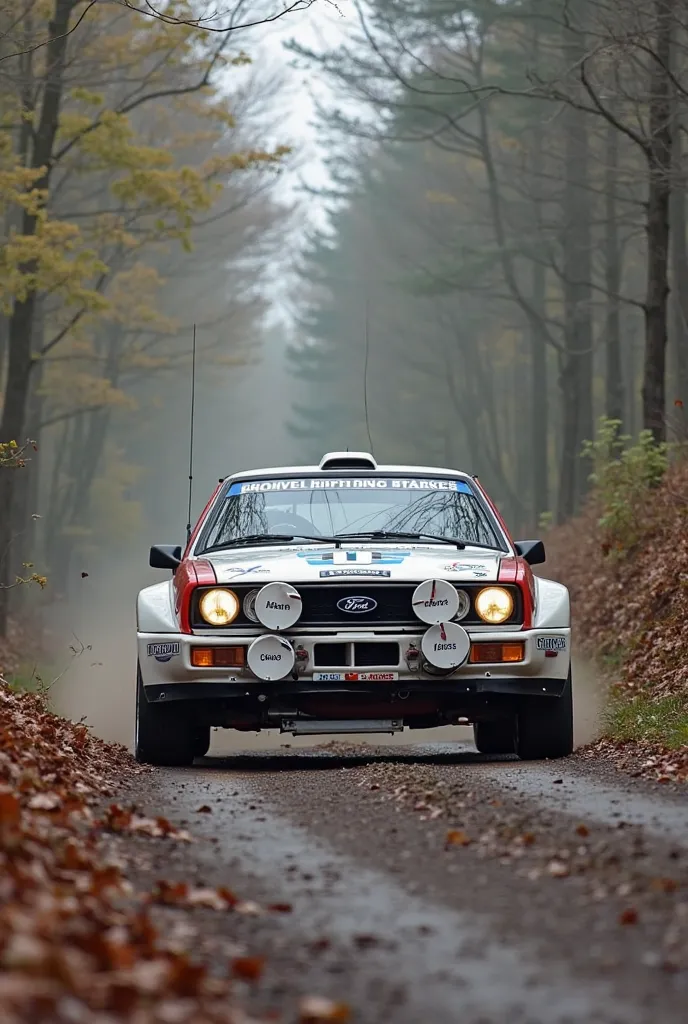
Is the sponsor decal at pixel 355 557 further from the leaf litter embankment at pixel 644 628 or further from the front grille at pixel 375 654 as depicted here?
the leaf litter embankment at pixel 644 628

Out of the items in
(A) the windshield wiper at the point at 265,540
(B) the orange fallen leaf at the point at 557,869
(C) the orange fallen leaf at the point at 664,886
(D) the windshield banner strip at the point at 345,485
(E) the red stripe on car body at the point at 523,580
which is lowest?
(B) the orange fallen leaf at the point at 557,869

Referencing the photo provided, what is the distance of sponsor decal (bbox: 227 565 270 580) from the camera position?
362 inches

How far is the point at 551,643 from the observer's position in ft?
30.2

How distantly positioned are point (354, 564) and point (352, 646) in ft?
1.72

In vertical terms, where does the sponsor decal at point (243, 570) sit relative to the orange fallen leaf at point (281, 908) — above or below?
above

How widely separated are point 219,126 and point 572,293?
29.1 feet

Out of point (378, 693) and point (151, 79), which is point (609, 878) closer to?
point (378, 693)

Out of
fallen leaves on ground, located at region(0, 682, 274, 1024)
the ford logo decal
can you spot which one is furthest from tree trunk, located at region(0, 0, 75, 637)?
fallen leaves on ground, located at region(0, 682, 274, 1024)

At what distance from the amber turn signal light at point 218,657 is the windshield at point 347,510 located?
131 cm

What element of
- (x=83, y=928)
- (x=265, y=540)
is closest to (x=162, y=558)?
(x=265, y=540)

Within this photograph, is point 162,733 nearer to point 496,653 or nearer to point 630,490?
point 496,653

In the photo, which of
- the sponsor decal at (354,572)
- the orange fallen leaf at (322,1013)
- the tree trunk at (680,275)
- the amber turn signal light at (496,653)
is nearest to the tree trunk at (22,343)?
the tree trunk at (680,275)

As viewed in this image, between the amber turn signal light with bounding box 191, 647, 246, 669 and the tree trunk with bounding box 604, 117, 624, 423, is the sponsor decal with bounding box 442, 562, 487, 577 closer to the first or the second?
the amber turn signal light with bounding box 191, 647, 246, 669

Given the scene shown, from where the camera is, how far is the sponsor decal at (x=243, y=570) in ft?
30.2
